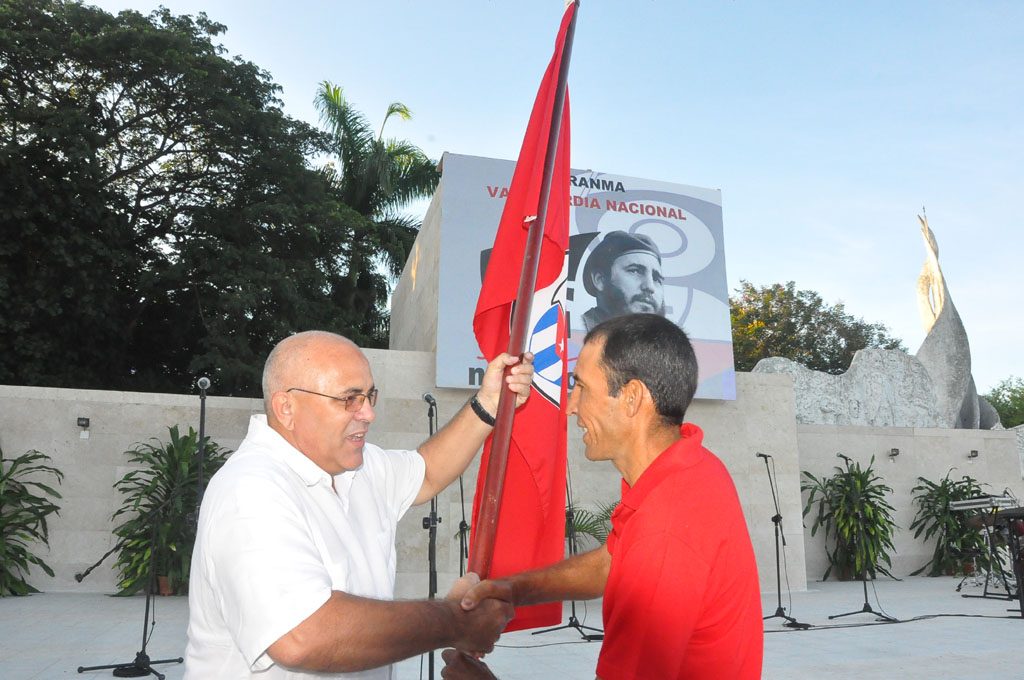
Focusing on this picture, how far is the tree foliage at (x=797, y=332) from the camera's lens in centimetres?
3544

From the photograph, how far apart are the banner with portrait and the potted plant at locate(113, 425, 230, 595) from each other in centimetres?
354

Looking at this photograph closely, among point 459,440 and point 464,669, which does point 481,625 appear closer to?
point 464,669

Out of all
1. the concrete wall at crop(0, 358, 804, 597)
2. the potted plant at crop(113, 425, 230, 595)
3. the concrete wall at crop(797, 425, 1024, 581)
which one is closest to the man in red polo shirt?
the concrete wall at crop(0, 358, 804, 597)

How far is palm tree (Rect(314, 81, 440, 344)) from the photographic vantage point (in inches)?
941

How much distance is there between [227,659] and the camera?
6.04 feet

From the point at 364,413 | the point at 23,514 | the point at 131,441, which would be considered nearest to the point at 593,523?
the point at 131,441

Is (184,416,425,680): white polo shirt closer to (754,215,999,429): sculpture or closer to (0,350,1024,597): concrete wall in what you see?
(0,350,1024,597): concrete wall

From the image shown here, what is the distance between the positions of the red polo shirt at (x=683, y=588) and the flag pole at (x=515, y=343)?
65 cm

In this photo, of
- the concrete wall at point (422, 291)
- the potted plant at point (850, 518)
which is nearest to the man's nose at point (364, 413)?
the concrete wall at point (422, 291)

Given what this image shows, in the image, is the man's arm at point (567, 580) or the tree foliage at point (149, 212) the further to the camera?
the tree foliage at point (149, 212)

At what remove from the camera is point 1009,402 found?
4597 centimetres

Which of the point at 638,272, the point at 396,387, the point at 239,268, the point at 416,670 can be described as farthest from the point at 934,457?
the point at 239,268

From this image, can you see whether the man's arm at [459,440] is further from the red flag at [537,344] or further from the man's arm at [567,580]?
the man's arm at [567,580]

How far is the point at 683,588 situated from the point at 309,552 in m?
0.79
